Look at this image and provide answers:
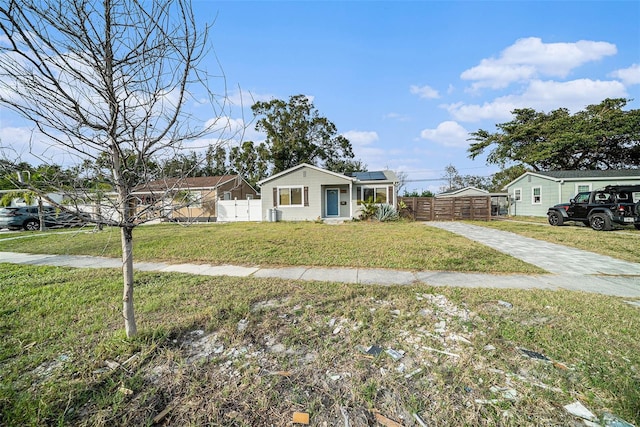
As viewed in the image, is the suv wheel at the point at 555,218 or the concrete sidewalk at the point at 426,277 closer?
the concrete sidewalk at the point at 426,277

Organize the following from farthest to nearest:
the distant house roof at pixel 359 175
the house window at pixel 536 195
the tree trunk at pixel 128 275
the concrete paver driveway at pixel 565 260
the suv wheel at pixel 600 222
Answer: the house window at pixel 536 195, the distant house roof at pixel 359 175, the suv wheel at pixel 600 222, the concrete paver driveway at pixel 565 260, the tree trunk at pixel 128 275

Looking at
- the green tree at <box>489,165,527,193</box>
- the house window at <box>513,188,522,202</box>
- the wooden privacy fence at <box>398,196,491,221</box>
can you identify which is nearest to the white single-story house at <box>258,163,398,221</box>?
the wooden privacy fence at <box>398,196,491,221</box>

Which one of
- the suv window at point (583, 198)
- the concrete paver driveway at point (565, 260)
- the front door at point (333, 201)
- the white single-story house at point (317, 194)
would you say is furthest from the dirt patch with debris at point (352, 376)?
the front door at point (333, 201)

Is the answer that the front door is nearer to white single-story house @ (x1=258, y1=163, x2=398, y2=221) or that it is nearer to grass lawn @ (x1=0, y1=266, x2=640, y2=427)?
white single-story house @ (x1=258, y1=163, x2=398, y2=221)

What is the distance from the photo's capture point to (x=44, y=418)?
169 cm

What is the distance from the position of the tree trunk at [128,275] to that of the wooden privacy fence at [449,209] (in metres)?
17.1

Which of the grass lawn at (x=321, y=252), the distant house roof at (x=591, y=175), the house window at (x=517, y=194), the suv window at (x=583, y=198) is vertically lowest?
the grass lawn at (x=321, y=252)

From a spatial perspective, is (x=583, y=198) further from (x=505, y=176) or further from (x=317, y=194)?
(x=505, y=176)

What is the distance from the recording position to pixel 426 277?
191 inches

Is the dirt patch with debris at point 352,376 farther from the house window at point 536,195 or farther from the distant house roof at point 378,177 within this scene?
the house window at point 536,195

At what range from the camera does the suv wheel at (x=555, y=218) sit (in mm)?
13438

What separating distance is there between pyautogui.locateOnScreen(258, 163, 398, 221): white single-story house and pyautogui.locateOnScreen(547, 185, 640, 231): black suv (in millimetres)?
8956

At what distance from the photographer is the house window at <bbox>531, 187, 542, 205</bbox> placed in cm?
2066

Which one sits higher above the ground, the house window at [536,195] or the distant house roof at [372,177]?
the distant house roof at [372,177]
